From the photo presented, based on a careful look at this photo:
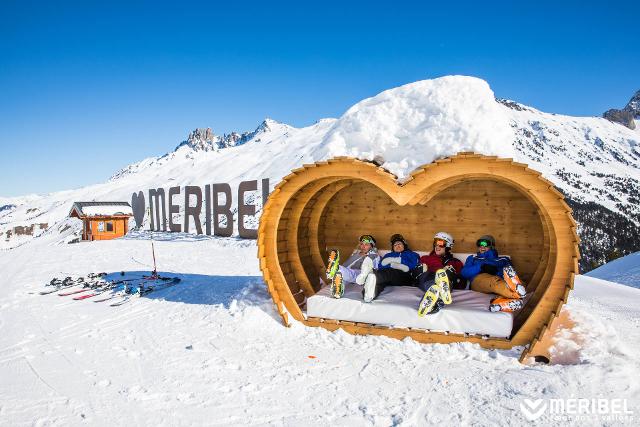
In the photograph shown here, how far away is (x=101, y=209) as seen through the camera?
2394 cm

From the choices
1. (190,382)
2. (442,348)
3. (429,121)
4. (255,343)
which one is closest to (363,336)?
(442,348)

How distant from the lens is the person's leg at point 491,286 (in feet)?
15.3

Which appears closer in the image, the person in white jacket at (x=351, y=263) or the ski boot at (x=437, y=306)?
the ski boot at (x=437, y=306)

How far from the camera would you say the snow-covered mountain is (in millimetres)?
5504

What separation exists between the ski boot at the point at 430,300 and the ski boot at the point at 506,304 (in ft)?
2.09

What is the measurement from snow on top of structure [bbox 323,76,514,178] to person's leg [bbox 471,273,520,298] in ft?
5.32

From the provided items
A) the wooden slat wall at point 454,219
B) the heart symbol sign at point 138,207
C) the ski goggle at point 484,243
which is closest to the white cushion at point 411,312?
the ski goggle at point 484,243

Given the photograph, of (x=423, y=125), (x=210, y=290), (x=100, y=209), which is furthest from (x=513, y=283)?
(x=100, y=209)

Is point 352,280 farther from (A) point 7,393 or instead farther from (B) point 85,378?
(A) point 7,393

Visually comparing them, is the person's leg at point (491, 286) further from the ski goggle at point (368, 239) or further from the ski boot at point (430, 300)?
the ski goggle at point (368, 239)

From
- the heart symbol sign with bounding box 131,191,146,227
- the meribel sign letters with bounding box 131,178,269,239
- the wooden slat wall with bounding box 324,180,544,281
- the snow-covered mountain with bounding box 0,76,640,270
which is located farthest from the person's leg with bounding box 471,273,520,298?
the heart symbol sign with bounding box 131,191,146,227

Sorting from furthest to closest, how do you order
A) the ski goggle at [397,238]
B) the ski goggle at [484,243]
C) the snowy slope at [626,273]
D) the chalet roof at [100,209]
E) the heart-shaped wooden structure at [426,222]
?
the chalet roof at [100,209] → the snowy slope at [626,273] → the ski goggle at [397,238] → the ski goggle at [484,243] → the heart-shaped wooden structure at [426,222]
